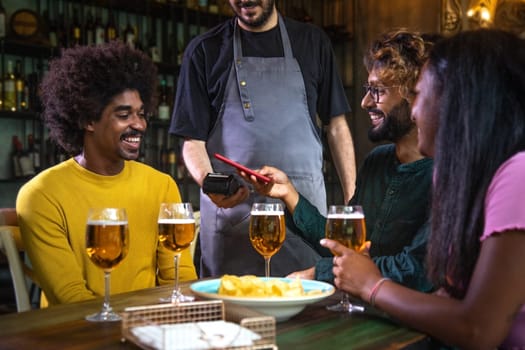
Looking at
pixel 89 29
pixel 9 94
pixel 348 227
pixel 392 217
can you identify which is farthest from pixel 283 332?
pixel 89 29

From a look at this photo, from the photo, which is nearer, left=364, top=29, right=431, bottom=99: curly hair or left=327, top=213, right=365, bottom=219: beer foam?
left=327, top=213, right=365, bottom=219: beer foam

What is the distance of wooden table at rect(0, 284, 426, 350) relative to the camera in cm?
105

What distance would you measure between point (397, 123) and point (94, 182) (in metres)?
0.93

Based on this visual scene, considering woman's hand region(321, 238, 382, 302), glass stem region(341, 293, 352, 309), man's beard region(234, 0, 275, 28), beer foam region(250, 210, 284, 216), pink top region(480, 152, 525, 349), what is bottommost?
glass stem region(341, 293, 352, 309)

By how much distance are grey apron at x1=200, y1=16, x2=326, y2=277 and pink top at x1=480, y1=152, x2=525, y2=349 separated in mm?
1296

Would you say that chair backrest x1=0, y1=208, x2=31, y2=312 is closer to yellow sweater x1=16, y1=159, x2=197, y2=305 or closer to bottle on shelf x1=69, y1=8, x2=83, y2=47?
yellow sweater x1=16, y1=159, x2=197, y2=305

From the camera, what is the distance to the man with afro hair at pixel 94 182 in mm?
1781

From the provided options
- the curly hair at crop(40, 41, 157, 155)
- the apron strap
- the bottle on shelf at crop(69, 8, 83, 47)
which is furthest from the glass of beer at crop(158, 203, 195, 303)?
the bottle on shelf at crop(69, 8, 83, 47)

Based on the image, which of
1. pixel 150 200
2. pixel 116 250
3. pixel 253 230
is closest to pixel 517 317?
pixel 253 230

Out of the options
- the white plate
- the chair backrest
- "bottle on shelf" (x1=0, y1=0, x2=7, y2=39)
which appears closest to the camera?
the white plate

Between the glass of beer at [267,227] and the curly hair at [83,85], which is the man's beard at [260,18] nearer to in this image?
the curly hair at [83,85]

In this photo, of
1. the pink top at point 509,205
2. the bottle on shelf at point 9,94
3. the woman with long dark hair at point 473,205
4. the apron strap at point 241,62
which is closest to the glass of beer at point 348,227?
the woman with long dark hair at point 473,205

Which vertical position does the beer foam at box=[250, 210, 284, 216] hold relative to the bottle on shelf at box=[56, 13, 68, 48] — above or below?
below

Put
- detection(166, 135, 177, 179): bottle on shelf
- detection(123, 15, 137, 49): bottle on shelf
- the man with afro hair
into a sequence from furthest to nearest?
1. detection(166, 135, 177, 179): bottle on shelf
2. detection(123, 15, 137, 49): bottle on shelf
3. the man with afro hair
